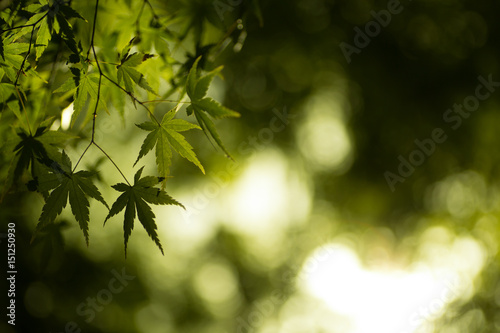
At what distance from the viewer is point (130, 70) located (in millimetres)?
1199

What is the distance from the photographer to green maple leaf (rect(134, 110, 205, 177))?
3.97ft

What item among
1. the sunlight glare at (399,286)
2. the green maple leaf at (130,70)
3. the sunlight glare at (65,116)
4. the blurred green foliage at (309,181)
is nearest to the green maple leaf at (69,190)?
the green maple leaf at (130,70)

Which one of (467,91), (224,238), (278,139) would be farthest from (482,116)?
(224,238)

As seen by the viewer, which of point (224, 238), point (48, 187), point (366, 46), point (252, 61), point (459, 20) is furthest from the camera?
point (224, 238)

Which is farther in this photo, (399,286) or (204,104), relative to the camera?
(399,286)

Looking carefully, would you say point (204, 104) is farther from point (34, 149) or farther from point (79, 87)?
point (34, 149)

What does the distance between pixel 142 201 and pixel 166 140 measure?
0.22 m

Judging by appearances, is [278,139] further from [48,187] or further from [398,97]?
[48,187]

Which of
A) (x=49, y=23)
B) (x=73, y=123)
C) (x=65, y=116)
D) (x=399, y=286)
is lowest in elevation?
(x=399, y=286)

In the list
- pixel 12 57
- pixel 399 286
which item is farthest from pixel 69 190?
pixel 399 286

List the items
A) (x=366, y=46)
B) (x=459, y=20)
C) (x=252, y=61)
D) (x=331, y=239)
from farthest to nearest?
(x=331, y=239)
(x=252, y=61)
(x=366, y=46)
(x=459, y=20)

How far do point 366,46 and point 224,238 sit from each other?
6981mm

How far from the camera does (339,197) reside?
743 cm

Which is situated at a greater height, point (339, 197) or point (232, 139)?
point (232, 139)
